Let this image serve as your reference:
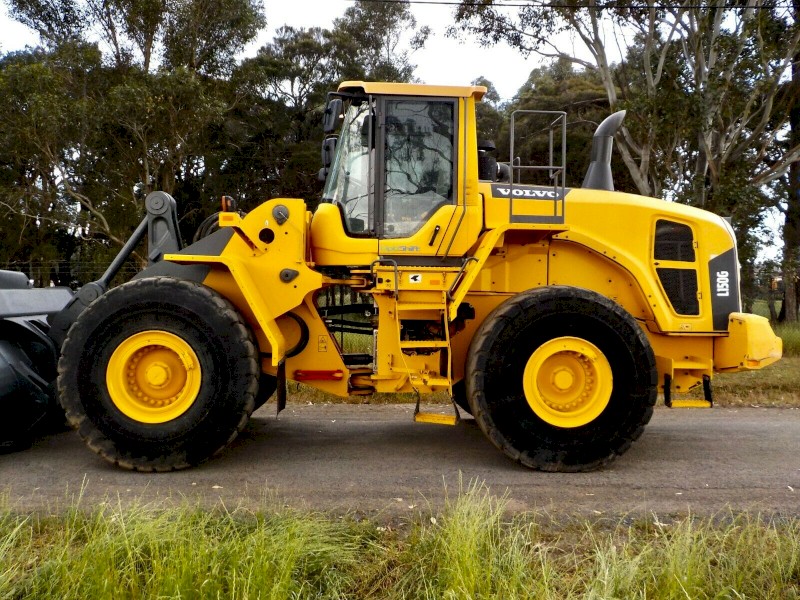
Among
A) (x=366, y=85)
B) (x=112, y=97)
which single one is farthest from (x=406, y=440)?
(x=112, y=97)

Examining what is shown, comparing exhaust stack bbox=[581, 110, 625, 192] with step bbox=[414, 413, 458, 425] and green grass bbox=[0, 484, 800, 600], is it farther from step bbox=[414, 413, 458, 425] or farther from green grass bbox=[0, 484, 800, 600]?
green grass bbox=[0, 484, 800, 600]

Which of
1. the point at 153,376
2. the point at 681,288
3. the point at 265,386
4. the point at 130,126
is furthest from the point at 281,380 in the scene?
the point at 130,126

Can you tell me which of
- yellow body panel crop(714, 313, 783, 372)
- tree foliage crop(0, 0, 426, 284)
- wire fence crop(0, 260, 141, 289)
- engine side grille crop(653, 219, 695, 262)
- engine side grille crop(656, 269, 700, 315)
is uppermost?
tree foliage crop(0, 0, 426, 284)

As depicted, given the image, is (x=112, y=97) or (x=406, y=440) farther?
(x=112, y=97)

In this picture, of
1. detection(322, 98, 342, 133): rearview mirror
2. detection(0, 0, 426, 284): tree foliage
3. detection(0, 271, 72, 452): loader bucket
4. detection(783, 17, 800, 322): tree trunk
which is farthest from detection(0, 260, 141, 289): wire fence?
detection(783, 17, 800, 322): tree trunk

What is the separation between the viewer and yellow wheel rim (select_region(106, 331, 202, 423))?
5219 millimetres

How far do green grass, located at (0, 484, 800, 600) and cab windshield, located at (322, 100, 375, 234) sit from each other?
8.46ft

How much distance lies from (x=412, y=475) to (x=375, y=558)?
162 cm

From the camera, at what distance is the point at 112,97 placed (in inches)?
717

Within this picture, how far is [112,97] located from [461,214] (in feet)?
51.4

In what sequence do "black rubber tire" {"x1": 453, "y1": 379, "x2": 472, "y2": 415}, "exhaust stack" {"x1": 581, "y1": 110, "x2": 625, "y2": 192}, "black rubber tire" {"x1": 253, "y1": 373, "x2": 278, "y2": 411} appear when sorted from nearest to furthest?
"black rubber tire" {"x1": 253, "y1": 373, "x2": 278, "y2": 411}, "black rubber tire" {"x1": 453, "y1": 379, "x2": 472, "y2": 415}, "exhaust stack" {"x1": 581, "y1": 110, "x2": 625, "y2": 192}

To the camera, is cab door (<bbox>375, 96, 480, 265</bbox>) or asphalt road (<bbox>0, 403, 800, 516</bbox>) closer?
asphalt road (<bbox>0, 403, 800, 516</bbox>)

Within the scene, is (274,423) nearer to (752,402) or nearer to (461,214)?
(461,214)

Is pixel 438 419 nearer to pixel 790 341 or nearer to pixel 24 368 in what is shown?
pixel 24 368
